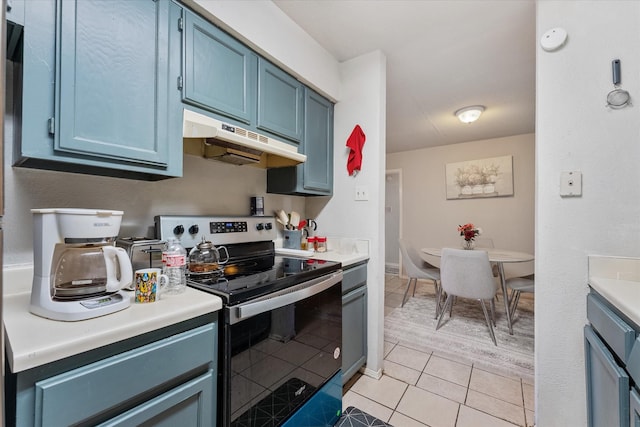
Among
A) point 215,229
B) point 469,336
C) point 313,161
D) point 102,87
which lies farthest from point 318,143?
point 469,336

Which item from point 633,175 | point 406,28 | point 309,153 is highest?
point 406,28

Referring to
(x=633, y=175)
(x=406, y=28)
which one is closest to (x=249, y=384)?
(x=633, y=175)

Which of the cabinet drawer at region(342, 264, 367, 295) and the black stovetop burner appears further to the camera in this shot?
the cabinet drawer at region(342, 264, 367, 295)

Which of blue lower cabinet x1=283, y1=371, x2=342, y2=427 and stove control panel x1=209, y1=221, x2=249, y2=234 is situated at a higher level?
stove control panel x1=209, y1=221, x2=249, y2=234

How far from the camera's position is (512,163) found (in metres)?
3.98

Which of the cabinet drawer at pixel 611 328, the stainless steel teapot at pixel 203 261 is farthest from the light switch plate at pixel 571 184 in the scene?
the stainless steel teapot at pixel 203 261

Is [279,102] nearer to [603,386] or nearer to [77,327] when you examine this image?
[77,327]

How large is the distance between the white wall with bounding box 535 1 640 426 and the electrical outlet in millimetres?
976

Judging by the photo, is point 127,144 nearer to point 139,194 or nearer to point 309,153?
point 139,194

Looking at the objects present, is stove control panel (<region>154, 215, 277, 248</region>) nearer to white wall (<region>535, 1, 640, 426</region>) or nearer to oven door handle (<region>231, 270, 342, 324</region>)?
oven door handle (<region>231, 270, 342, 324</region>)

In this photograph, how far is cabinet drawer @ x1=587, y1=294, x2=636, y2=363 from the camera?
0.84 meters

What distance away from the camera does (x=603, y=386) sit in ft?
3.37

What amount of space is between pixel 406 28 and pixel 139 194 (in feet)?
6.20

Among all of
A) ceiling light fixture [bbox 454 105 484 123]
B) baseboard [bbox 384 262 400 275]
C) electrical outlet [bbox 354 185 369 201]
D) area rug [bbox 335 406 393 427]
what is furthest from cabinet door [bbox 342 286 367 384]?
baseboard [bbox 384 262 400 275]
